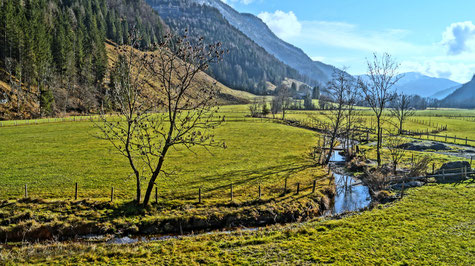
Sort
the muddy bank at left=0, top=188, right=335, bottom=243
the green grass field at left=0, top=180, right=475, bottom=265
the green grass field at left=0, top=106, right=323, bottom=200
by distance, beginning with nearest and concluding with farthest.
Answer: the green grass field at left=0, top=180, right=475, bottom=265, the muddy bank at left=0, top=188, right=335, bottom=243, the green grass field at left=0, top=106, right=323, bottom=200

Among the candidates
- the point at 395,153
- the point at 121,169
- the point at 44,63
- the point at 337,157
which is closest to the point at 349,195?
the point at 395,153

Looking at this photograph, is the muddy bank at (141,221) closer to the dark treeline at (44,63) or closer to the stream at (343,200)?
the stream at (343,200)

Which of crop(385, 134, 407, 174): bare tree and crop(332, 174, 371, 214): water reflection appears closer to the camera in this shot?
crop(332, 174, 371, 214): water reflection

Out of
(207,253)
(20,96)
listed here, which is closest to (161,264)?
(207,253)

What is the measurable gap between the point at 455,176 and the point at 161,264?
3395 centimetres

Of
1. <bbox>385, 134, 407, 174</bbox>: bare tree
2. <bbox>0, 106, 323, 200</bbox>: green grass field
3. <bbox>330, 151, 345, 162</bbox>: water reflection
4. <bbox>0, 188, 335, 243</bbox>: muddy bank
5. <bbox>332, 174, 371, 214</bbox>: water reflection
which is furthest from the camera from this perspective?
<bbox>330, 151, 345, 162</bbox>: water reflection

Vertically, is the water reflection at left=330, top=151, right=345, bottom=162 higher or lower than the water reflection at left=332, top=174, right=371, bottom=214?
higher

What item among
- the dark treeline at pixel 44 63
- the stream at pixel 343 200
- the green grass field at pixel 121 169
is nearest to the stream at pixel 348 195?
the stream at pixel 343 200

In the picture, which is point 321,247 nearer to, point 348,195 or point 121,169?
point 348,195

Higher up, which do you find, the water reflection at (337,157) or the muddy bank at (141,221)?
the water reflection at (337,157)

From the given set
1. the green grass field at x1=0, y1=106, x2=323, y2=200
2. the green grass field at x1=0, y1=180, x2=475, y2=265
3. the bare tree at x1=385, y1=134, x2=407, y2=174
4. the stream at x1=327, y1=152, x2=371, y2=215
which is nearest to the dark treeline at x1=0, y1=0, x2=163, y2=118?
the green grass field at x1=0, y1=106, x2=323, y2=200

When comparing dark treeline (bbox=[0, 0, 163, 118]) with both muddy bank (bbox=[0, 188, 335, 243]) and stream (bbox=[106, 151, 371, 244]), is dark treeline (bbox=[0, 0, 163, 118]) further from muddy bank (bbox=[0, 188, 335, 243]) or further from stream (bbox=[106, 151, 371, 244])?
stream (bbox=[106, 151, 371, 244])

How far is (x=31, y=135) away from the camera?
57906mm

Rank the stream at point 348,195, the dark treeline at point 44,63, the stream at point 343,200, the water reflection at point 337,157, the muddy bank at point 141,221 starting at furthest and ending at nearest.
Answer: the dark treeline at point 44,63 → the water reflection at point 337,157 → the stream at point 348,195 → the stream at point 343,200 → the muddy bank at point 141,221
